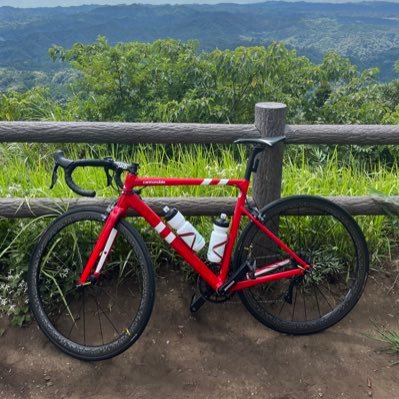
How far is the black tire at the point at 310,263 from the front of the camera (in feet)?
9.71

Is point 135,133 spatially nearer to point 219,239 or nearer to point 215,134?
point 215,134

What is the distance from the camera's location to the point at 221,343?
9.95 feet

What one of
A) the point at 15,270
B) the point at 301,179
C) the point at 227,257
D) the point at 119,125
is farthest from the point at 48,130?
the point at 301,179

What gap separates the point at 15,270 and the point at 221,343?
4.77ft

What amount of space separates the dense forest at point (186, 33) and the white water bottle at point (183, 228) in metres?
51.3

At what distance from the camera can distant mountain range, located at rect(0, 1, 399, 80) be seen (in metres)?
94.3

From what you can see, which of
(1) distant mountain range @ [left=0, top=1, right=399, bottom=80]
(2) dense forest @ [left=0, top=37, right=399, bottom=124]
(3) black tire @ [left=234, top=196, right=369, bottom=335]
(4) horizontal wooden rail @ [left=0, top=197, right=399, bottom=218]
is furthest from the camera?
(1) distant mountain range @ [left=0, top=1, right=399, bottom=80]

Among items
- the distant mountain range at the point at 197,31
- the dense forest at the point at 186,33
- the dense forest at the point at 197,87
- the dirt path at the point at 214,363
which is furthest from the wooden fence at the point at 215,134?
the distant mountain range at the point at 197,31

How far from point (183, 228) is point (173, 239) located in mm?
85

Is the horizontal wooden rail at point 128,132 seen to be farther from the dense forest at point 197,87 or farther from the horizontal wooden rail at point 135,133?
the dense forest at point 197,87

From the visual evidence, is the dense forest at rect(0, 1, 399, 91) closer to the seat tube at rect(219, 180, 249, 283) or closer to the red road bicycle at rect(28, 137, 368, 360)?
the red road bicycle at rect(28, 137, 368, 360)

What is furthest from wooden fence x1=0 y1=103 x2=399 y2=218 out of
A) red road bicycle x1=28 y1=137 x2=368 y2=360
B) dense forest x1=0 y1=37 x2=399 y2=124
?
dense forest x1=0 y1=37 x2=399 y2=124

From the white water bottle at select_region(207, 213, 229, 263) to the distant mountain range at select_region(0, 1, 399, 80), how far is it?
84284 mm

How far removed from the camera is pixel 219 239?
2820 millimetres
